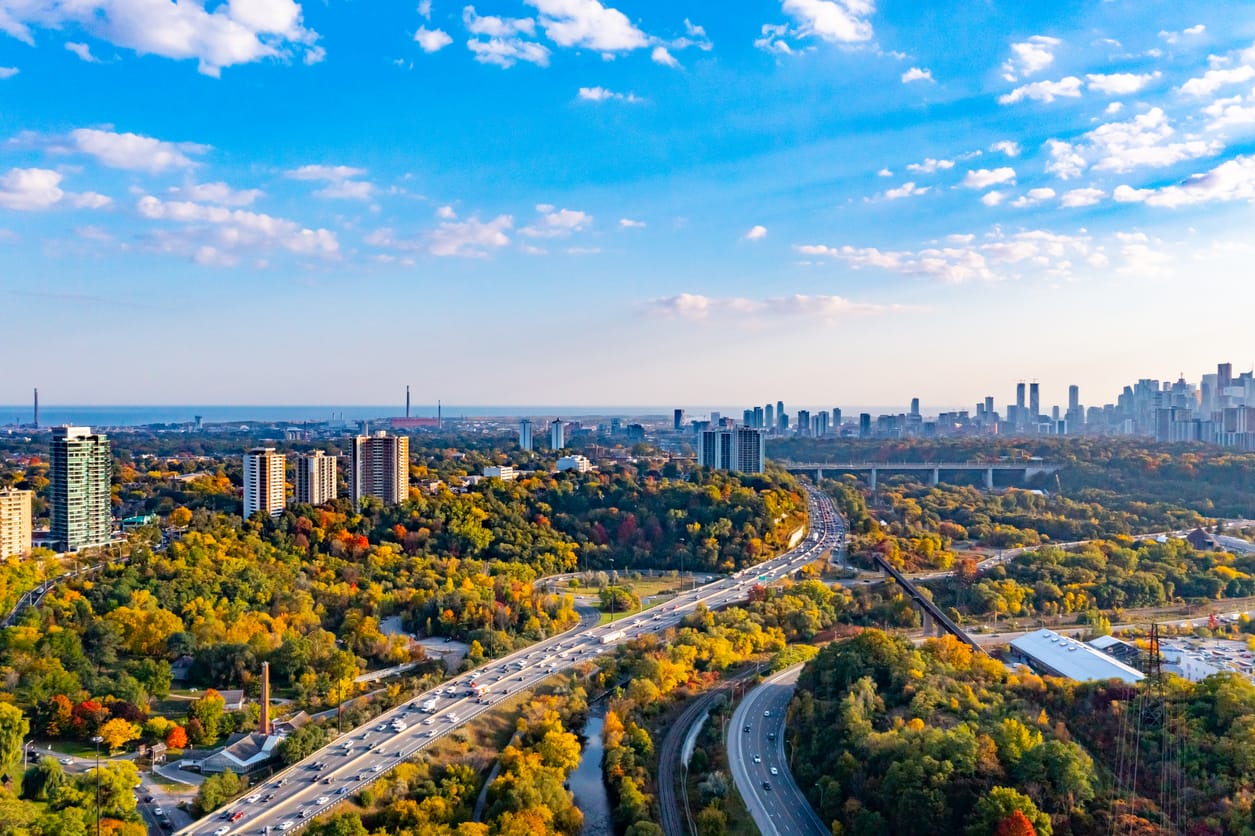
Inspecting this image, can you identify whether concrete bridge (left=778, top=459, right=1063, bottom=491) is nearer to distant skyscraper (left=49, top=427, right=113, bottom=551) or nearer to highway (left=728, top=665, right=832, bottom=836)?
highway (left=728, top=665, right=832, bottom=836)

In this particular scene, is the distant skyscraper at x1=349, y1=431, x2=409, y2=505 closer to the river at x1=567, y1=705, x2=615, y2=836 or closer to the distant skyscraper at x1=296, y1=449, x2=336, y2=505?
the distant skyscraper at x1=296, y1=449, x2=336, y2=505

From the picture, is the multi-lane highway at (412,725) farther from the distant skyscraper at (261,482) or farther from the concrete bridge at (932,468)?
the concrete bridge at (932,468)

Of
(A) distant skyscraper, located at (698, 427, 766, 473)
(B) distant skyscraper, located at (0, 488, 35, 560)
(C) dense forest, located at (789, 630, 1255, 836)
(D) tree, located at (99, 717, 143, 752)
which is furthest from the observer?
(A) distant skyscraper, located at (698, 427, 766, 473)

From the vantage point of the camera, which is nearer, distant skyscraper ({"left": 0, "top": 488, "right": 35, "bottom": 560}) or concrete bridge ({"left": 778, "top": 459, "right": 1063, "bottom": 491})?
distant skyscraper ({"left": 0, "top": 488, "right": 35, "bottom": 560})

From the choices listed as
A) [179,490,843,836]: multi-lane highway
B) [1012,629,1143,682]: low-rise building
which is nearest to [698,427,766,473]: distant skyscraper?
[179,490,843,836]: multi-lane highway

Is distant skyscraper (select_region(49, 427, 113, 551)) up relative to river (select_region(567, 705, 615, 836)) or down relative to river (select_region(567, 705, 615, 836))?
up

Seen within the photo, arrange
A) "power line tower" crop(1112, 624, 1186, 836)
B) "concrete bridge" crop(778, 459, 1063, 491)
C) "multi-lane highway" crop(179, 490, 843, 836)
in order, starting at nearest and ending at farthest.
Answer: "power line tower" crop(1112, 624, 1186, 836)
"multi-lane highway" crop(179, 490, 843, 836)
"concrete bridge" crop(778, 459, 1063, 491)

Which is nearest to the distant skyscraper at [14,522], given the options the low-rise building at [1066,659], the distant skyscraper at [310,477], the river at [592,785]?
the distant skyscraper at [310,477]

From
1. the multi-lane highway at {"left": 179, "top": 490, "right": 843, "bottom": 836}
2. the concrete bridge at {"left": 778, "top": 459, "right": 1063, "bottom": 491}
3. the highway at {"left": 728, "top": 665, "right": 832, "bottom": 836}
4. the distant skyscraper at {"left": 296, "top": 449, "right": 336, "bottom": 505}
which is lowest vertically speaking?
the highway at {"left": 728, "top": 665, "right": 832, "bottom": 836}
